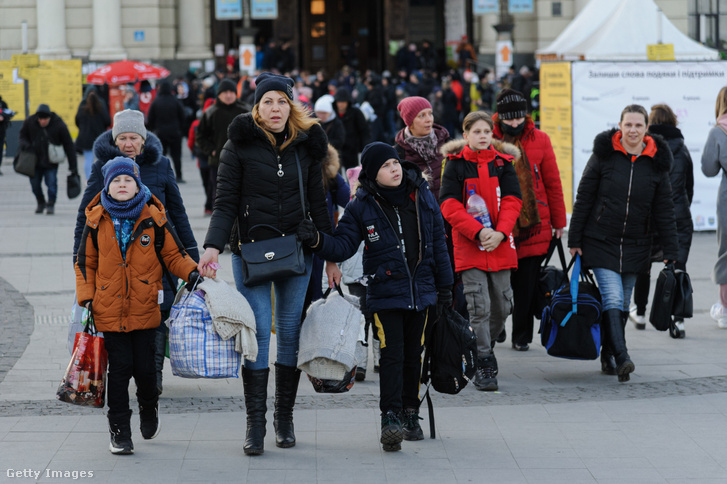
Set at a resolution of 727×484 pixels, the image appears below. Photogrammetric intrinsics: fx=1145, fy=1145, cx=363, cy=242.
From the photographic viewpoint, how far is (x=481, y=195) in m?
7.09

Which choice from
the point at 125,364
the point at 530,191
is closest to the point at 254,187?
the point at 125,364

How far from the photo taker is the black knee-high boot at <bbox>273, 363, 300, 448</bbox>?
5.84 m

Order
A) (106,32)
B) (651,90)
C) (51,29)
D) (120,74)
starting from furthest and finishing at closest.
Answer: (51,29), (106,32), (120,74), (651,90)

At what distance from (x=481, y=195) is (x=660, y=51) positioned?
987 cm

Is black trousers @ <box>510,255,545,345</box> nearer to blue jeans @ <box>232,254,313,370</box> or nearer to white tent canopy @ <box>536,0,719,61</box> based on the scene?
blue jeans @ <box>232,254,313,370</box>

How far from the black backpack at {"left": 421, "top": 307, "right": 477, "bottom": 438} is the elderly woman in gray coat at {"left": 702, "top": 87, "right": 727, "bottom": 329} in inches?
145

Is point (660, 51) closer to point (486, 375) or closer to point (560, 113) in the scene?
point (560, 113)

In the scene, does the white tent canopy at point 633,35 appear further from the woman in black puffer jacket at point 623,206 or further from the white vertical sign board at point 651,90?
the woman in black puffer jacket at point 623,206

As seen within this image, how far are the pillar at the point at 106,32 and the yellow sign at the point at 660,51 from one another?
63.0ft

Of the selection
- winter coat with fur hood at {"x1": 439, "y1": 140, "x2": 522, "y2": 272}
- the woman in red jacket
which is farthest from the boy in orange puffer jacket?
the woman in red jacket

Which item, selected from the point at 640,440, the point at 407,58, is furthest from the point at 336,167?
the point at 407,58

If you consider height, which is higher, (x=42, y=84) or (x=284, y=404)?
(x=42, y=84)

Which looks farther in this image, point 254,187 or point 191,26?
point 191,26

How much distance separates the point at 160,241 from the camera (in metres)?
5.75
